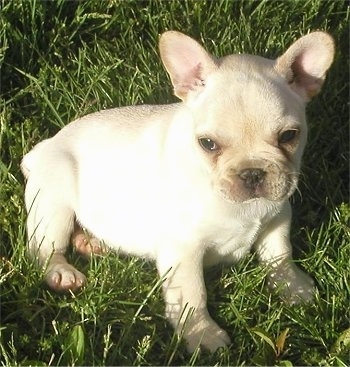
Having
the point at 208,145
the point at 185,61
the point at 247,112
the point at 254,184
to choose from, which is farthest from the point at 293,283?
the point at 185,61

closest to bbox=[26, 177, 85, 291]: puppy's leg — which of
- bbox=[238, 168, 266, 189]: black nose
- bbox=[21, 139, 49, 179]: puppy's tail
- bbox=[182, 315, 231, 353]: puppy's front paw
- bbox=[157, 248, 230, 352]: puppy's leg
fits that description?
bbox=[21, 139, 49, 179]: puppy's tail

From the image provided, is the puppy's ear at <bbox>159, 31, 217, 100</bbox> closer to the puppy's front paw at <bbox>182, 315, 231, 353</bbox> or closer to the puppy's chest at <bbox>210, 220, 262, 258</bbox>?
the puppy's chest at <bbox>210, 220, 262, 258</bbox>

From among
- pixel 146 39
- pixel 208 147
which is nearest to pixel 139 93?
pixel 146 39

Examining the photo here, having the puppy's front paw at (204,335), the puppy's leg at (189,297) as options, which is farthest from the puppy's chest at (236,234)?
the puppy's front paw at (204,335)

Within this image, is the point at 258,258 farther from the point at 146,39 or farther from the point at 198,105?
the point at 146,39

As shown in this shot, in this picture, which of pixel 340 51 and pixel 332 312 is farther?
pixel 340 51

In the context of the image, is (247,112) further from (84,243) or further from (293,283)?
(84,243)

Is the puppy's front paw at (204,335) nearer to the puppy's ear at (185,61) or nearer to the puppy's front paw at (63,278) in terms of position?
the puppy's front paw at (63,278)
